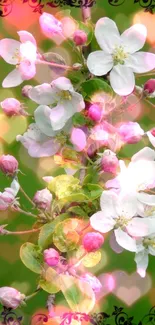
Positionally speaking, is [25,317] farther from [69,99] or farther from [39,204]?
[69,99]

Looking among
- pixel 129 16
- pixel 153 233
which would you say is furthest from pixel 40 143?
pixel 129 16

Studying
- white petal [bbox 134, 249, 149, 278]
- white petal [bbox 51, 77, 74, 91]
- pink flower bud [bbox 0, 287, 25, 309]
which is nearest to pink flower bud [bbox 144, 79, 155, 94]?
white petal [bbox 51, 77, 74, 91]

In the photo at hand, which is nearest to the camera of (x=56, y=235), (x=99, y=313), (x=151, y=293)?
(x=56, y=235)

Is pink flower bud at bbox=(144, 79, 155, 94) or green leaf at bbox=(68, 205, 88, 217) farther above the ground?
pink flower bud at bbox=(144, 79, 155, 94)

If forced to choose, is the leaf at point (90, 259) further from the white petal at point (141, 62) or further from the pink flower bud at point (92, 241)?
the white petal at point (141, 62)

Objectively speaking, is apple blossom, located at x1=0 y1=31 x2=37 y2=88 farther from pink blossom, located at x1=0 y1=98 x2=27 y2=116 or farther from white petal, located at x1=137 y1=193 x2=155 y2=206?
white petal, located at x1=137 y1=193 x2=155 y2=206

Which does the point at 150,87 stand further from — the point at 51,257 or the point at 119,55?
the point at 51,257
